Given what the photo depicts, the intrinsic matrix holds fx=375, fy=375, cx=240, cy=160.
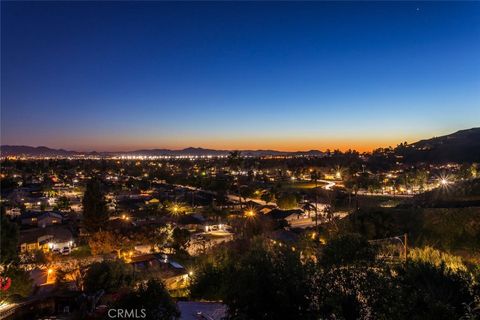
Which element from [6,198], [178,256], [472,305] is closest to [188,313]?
[472,305]

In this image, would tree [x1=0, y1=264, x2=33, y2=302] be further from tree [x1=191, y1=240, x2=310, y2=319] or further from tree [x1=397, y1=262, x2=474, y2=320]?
tree [x1=397, y1=262, x2=474, y2=320]

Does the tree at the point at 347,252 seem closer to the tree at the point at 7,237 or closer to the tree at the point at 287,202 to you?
the tree at the point at 7,237

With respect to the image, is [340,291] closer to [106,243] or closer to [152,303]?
[152,303]

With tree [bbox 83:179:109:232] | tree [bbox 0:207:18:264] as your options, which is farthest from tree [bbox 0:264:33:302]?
tree [bbox 83:179:109:232]

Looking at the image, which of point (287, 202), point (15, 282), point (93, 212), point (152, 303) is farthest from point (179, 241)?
point (287, 202)

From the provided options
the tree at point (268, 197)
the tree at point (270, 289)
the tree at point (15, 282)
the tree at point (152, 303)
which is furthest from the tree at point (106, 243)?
the tree at point (268, 197)

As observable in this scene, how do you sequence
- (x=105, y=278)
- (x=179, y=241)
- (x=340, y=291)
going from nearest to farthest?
1. (x=340, y=291)
2. (x=105, y=278)
3. (x=179, y=241)
